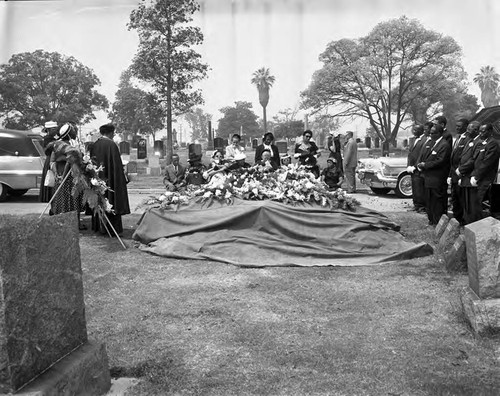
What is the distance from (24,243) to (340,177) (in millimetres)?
11469

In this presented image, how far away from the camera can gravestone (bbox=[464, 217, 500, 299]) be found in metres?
4.01

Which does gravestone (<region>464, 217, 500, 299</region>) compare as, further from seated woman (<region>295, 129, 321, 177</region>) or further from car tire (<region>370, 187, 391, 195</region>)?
car tire (<region>370, 187, 391, 195</region>)

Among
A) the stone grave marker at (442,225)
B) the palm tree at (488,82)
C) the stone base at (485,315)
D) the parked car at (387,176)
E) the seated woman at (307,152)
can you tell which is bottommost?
the stone base at (485,315)

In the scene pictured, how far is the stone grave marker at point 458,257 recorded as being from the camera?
5.64m

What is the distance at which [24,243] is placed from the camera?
2420 millimetres

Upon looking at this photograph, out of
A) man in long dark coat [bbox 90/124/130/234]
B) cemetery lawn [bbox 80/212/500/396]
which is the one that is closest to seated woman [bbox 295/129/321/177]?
man in long dark coat [bbox 90/124/130/234]

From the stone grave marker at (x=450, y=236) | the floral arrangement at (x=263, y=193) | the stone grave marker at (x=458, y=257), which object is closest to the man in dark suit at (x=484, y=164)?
the stone grave marker at (x=450, y=236)

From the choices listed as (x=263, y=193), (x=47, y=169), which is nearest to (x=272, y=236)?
(x=263, y=193)

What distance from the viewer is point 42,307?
100 inches

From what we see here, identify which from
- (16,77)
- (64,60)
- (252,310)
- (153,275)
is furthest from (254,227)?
(64,60)

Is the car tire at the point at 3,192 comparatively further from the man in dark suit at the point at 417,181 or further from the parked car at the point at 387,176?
the man in dark suit at the point at 417,181

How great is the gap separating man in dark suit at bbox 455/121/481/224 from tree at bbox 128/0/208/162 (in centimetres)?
1630

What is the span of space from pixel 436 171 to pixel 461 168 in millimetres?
776

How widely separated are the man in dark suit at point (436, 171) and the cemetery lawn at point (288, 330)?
2641 mm
